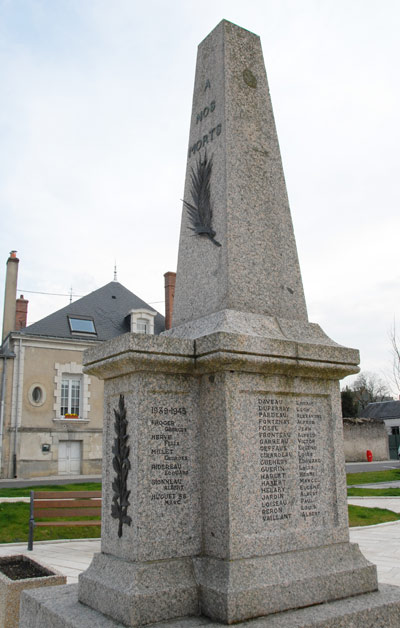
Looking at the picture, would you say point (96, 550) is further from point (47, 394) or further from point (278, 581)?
point (47, 394)

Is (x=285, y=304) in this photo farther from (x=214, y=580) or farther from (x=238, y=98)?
(x=214, y=580)

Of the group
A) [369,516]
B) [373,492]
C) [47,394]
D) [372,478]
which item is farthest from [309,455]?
[47,394]

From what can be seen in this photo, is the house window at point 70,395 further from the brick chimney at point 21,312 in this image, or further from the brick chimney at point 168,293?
the brick chimney at point 168,293

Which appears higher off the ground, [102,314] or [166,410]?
[102,314]

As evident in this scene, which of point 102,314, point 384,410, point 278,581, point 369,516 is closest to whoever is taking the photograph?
point 278,581

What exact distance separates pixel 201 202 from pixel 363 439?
3187cm

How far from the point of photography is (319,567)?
12.2 feet

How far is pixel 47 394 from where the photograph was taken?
23.5 metres

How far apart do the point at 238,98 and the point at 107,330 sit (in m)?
22.3

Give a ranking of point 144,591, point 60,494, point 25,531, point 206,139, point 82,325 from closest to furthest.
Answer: point 144,591 → point 206,139 → point 60,494 → point 25,531 → point 82,325

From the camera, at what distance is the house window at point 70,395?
24.1m

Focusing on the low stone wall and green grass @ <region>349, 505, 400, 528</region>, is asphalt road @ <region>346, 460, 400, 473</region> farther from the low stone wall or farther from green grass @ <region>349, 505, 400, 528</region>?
green grass @ <region>349, 505, 400, 528</region>

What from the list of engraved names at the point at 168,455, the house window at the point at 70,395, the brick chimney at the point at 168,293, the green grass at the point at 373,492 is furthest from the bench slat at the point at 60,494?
the brick chimney at the point at 168,293

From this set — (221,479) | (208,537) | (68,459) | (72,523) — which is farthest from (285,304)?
(68,459)
